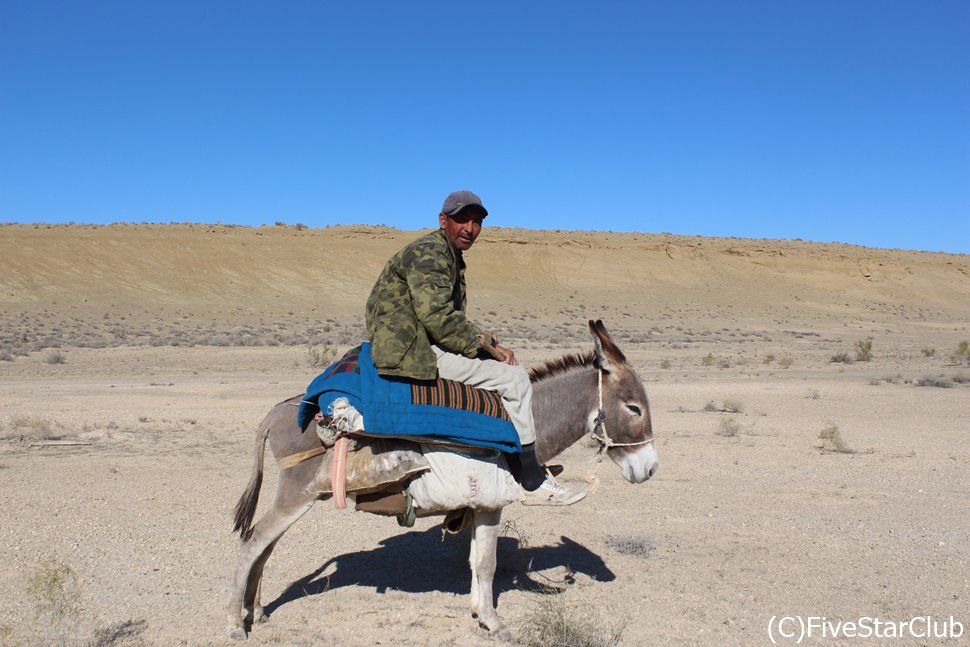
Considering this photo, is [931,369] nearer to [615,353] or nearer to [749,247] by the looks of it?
[615,353]

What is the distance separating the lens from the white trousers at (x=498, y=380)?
4.53 m

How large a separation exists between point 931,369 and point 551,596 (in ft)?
76.4

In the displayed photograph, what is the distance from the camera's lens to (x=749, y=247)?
7638cm

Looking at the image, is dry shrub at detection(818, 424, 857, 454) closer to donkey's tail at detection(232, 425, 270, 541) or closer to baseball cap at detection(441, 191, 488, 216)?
baseball cap at detection(441, 191, 488, 216)

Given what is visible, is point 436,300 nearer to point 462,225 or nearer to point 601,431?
point 462,225

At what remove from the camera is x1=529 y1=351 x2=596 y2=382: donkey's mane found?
16.6 ft

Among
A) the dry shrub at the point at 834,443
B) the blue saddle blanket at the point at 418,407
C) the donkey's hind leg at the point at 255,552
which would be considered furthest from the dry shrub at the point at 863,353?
the donkey's hind leg at the point at 255,552

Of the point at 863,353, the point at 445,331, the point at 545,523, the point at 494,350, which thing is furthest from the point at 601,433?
the point at 863,353

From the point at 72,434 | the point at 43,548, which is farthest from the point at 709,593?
the point at 72,434

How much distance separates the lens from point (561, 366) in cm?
512

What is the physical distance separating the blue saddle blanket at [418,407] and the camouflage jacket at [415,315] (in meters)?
0.11

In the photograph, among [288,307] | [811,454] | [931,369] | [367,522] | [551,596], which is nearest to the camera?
[551,596]

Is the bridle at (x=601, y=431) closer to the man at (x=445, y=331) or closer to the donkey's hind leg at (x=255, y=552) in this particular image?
the man at (x=445, y=331)

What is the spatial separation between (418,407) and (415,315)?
550mm
